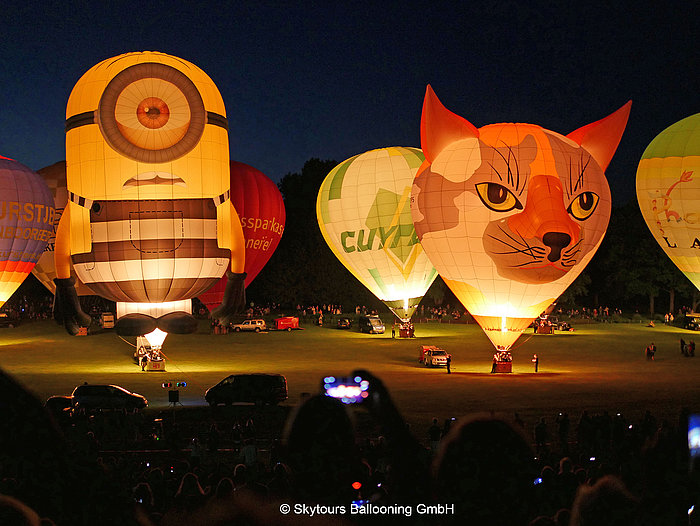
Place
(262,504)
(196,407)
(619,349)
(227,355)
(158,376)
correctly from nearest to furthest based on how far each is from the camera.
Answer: (262,504) < (196,407) < (158,376) < (227,355) < (619,349)

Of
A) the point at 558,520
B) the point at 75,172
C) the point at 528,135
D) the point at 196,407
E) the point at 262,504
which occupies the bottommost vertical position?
the point at 196,407

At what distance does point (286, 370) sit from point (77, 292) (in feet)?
18.9

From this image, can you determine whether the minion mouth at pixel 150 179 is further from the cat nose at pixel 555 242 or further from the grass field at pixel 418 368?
the cat nose at pixel 555 242

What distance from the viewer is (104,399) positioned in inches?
586

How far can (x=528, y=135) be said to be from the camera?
67.5 ft

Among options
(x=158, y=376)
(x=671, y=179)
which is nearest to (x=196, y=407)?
(x=158, y=376)

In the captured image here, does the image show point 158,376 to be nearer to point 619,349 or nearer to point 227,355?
point 227,355

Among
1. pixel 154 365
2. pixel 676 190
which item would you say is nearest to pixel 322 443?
pixel 154 365

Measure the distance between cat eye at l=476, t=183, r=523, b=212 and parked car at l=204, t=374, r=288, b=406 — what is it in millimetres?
7478

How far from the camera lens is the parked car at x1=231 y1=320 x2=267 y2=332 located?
37344 mm

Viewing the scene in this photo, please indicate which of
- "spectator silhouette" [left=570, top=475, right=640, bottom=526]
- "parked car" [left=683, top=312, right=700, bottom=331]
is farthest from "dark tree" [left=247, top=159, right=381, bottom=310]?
"spectator silhouette" [left=570, top=475, right=640, bottom=526]

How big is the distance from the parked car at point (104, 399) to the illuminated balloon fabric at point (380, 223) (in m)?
16.8

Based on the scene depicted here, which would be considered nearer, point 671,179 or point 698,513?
point 698,513

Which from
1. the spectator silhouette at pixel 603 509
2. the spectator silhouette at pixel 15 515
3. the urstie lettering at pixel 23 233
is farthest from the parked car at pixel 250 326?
the spectator silhouette at pixel 15 515
